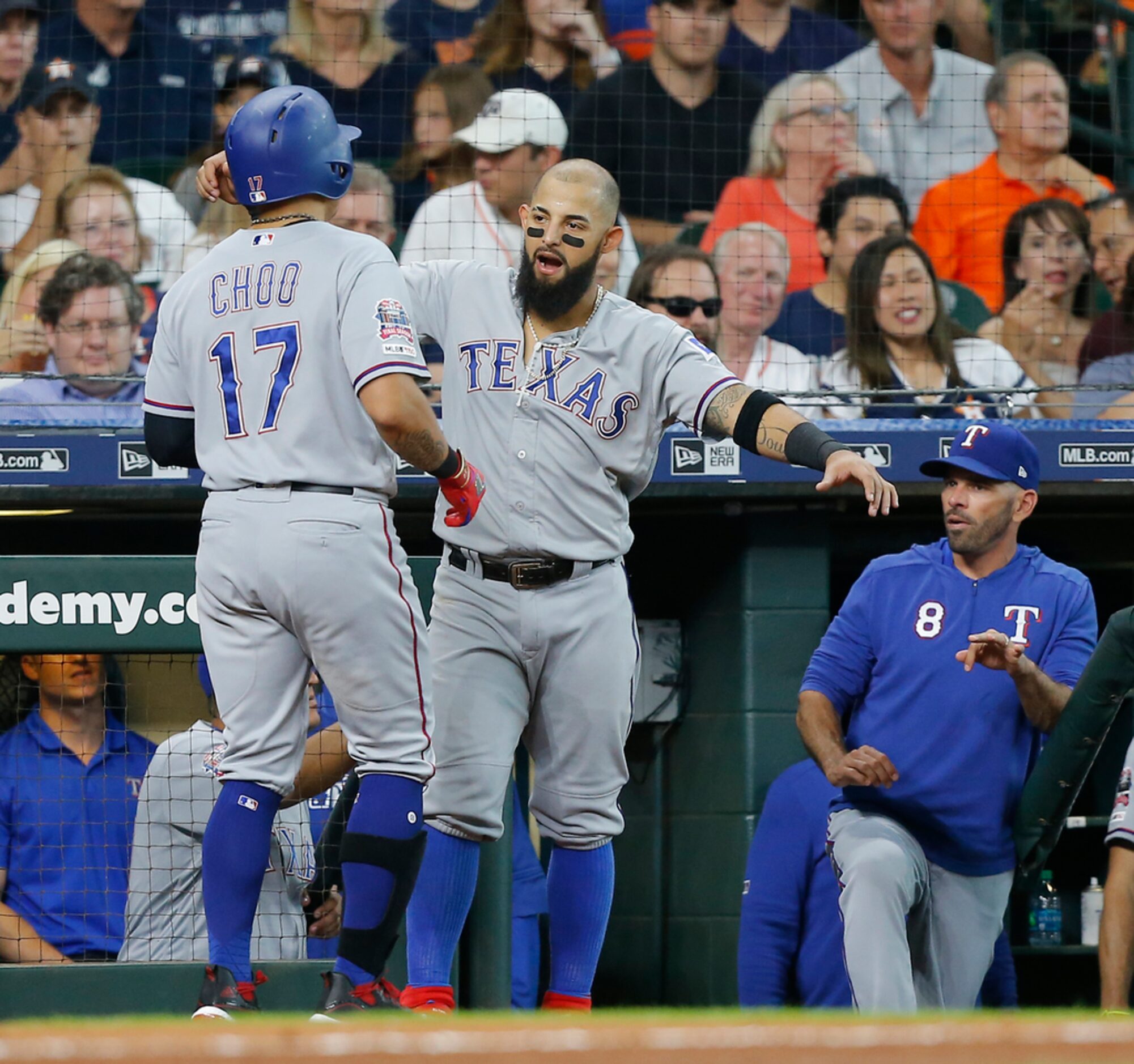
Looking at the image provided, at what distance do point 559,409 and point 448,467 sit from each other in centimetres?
52

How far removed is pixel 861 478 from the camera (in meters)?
3.22

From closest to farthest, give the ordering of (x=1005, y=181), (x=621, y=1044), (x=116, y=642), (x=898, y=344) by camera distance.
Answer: (x=621, y=1044)
(x=116, y=642)
(x=898, y=344)
(x=1005, y=181)

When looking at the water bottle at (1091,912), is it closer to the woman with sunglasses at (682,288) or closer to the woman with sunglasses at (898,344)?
the woman with sunglasses at (898,344)

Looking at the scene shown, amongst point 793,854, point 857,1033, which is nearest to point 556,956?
point 793,854

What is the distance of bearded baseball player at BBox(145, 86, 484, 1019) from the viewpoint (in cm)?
308

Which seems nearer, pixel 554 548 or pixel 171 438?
pixel 171 438

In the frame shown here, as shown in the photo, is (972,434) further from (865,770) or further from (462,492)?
(462,492)

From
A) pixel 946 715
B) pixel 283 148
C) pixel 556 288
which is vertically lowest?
pixel 946 715

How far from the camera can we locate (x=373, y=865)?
3080 millimetres

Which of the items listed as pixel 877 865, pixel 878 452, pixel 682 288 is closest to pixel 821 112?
pixel 682 288

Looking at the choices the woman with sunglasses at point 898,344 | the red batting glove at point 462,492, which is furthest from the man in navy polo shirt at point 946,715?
the woman with sunglasses at point 898,344

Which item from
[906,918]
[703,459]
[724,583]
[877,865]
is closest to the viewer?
[877,865]

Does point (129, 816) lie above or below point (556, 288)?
below

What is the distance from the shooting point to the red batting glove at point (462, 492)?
10.5ft
